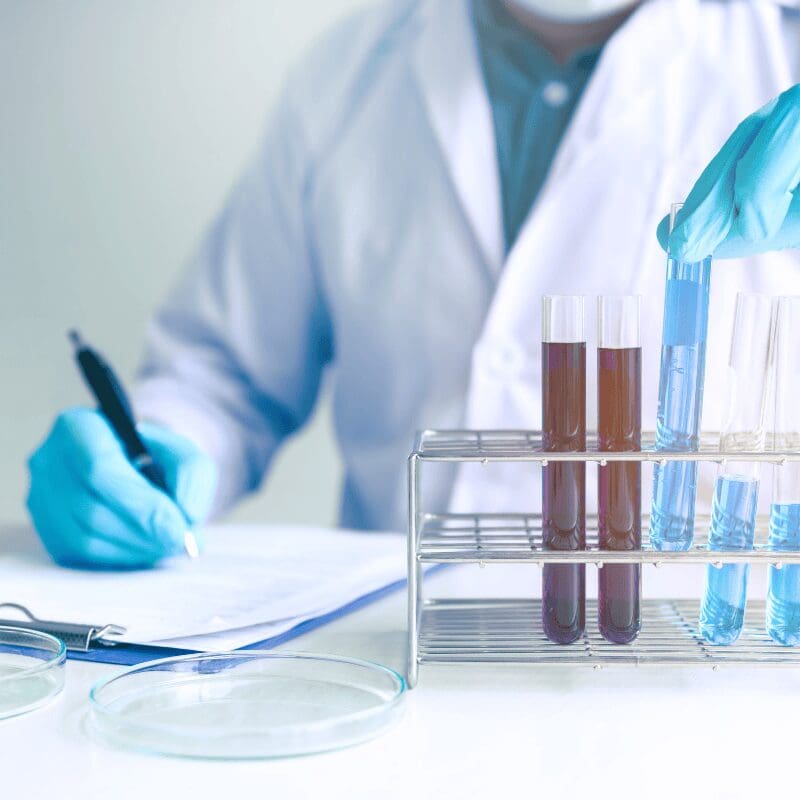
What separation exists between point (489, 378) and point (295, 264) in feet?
1.13

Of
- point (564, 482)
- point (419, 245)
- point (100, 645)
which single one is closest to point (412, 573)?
point (564, 482)

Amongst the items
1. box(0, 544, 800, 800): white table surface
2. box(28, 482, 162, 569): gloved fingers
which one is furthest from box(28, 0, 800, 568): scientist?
box(0, 544, 800, 800): white table surface

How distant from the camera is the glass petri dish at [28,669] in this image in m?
0.50

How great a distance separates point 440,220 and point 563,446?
0.74 metres

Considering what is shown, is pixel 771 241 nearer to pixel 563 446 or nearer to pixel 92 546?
pixel 563 446

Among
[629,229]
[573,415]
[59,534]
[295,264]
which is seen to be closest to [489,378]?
[629,229]

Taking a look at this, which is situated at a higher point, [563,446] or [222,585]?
[563,446]

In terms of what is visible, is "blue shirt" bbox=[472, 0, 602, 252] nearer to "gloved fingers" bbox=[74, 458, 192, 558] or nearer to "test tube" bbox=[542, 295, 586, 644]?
"gloved fingers" bbox=[74, 458, 192, 558]

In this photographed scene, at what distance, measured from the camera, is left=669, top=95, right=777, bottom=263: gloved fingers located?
0.54 metres

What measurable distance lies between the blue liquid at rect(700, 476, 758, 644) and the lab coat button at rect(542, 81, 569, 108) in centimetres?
83

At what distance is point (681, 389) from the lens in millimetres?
542

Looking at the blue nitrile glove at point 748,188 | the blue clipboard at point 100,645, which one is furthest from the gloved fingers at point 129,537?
the blue nitrile glove at point 748,188

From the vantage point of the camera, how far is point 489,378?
1.10 metres

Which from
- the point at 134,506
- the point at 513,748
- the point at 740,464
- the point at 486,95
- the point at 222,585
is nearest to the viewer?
the point at 513,748
